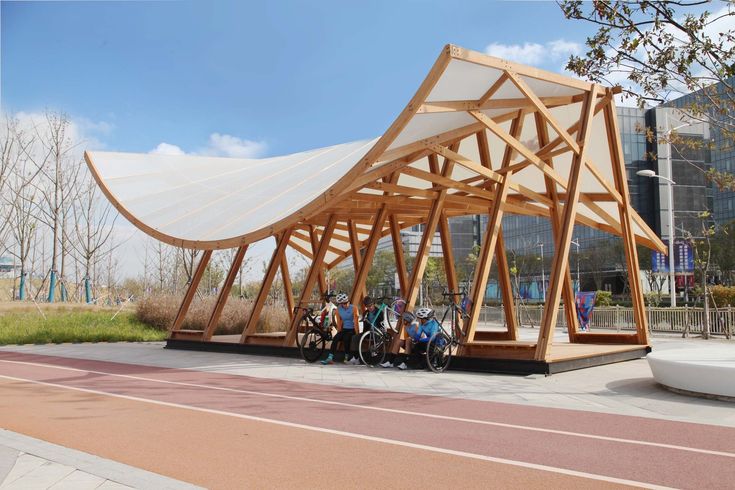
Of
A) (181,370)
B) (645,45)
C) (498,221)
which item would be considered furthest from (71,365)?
(645,45)

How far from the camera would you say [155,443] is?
5.82m

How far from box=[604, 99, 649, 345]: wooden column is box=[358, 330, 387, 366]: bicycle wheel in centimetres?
556

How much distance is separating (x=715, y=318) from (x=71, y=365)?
20071 mm

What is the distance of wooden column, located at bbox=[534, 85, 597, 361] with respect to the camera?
1090 cm

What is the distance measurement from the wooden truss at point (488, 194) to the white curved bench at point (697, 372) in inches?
82.0

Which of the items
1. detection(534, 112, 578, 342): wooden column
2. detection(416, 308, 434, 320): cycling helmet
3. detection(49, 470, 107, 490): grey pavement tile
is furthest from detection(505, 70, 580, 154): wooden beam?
detection(49, 470, 107, 490): grey pavement tile

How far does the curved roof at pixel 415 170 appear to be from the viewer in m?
11.0

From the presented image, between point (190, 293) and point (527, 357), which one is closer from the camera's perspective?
point (527, 357)

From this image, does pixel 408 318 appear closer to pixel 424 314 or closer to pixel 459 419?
pixel 424 314

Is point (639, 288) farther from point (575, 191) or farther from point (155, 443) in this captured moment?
point (155, 443)

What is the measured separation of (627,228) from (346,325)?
6607mm

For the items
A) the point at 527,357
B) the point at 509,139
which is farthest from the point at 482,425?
the point at 509,139

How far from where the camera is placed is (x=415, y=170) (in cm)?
1345

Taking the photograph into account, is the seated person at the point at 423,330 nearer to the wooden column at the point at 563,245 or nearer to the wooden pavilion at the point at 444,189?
the wooden pavilion at the point at 444,189
